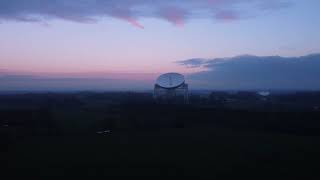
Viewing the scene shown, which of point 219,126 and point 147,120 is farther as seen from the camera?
point 147,120

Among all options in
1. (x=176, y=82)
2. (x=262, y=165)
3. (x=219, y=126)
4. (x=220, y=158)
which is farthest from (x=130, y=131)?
(x=176, y=82)

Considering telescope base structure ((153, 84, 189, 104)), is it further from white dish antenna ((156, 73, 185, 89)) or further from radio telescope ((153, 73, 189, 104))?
white dish antenna ((156, 73, 185, 89))

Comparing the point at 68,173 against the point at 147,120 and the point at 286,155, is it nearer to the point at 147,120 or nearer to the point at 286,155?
the point at 286,155

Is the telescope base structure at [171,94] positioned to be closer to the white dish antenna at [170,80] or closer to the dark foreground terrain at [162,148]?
the white dish antenna at [170,80]

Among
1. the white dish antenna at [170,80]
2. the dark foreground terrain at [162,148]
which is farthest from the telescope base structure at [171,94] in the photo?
the dark foreground terrain at [162,148]

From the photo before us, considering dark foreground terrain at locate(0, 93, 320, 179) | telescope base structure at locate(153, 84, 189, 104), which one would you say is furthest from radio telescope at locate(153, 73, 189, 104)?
dark foreground terrain at locate(0, 93, 320, 179)

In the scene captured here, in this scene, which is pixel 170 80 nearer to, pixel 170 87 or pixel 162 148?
pixel 170 87
